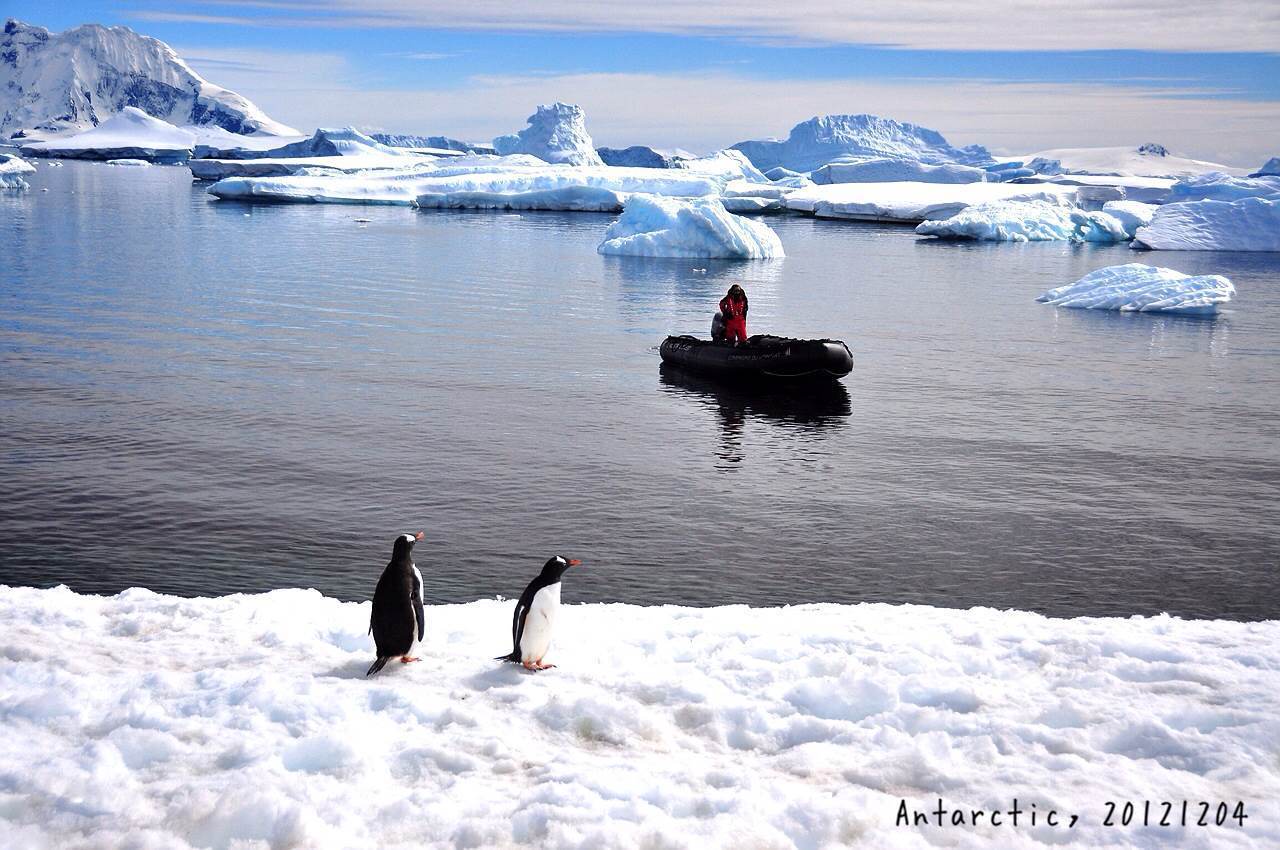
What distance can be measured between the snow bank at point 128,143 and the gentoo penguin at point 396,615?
170m

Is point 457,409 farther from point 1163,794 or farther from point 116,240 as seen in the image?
point 116,240

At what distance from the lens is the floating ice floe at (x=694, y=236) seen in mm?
47156

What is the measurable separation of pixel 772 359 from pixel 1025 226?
48.2m

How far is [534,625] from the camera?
7.11 meters

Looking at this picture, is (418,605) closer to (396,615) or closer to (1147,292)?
(396,615)

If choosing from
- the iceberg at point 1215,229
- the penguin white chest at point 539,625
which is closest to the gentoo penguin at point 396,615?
the penguin white chest at point 539,625

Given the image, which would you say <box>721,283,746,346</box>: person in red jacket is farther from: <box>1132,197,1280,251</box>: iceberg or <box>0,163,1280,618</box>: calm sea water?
<box>1132,197,1280,251</box>: iceberg

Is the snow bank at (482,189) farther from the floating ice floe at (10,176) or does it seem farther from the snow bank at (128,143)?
the snow bank at (128,143)

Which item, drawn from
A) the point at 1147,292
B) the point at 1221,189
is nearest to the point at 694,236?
the point at 1147,292

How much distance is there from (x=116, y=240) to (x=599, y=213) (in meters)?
40.5

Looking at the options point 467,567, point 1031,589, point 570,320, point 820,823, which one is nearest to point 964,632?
point 820,823

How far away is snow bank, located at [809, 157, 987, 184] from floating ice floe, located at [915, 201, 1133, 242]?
41.2m

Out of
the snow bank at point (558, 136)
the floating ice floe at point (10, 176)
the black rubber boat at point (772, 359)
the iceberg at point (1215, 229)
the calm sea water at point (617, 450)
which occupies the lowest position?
the calm sea water at point (617, 450)

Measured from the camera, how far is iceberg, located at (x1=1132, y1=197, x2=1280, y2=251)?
57.2m
